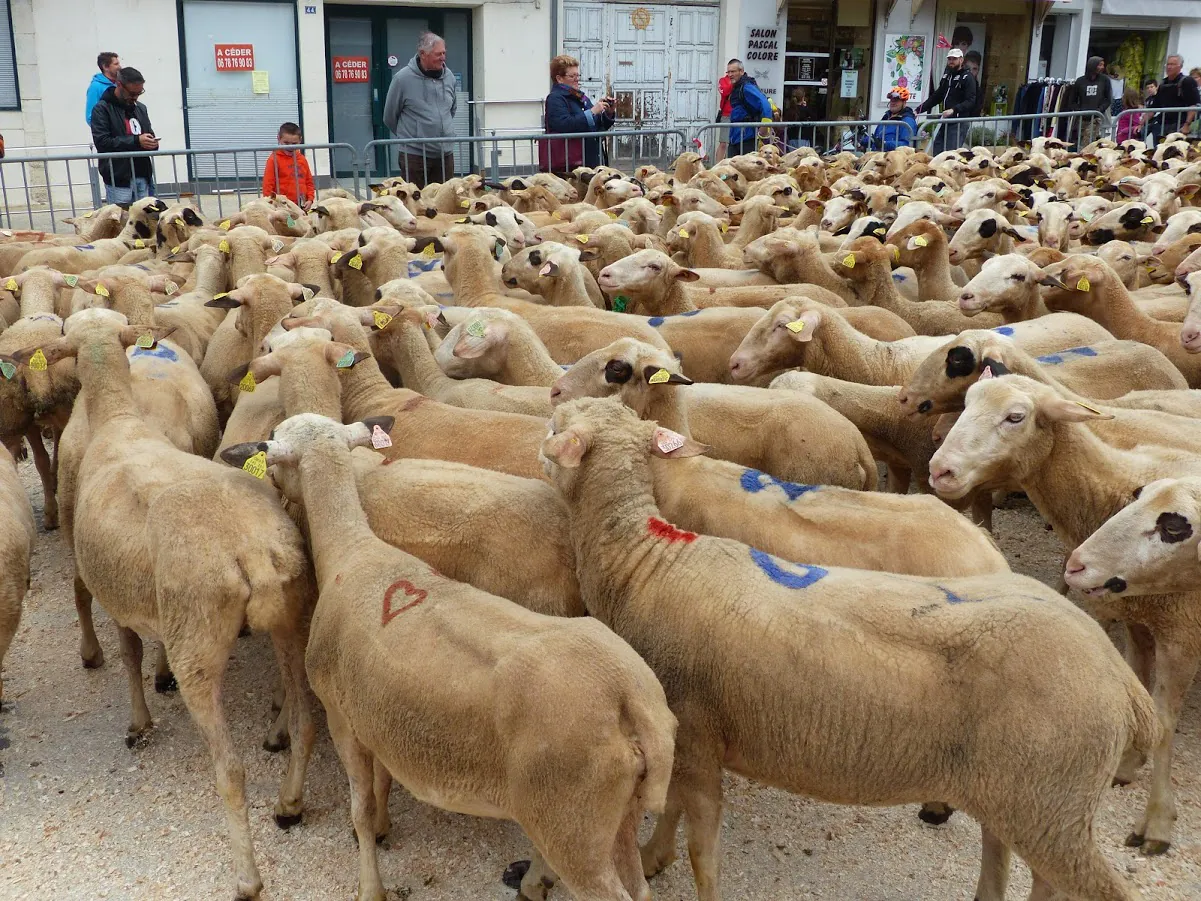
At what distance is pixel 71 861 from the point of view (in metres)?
3.38

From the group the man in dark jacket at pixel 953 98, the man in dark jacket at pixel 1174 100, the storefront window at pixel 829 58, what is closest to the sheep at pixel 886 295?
the man in dark jacket at pixel 953 98

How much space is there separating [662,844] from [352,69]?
17.9m

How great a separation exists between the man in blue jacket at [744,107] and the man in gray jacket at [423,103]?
191 inches

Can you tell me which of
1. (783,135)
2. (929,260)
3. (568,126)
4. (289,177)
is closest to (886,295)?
(929,260)

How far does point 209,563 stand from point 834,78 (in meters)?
23.6

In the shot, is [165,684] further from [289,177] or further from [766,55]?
[766,55]

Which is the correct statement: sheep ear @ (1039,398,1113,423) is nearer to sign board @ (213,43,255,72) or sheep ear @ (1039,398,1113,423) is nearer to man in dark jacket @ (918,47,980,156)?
man in dark jacket @ (918,47,980,156)

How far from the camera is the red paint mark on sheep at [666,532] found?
3.20 m

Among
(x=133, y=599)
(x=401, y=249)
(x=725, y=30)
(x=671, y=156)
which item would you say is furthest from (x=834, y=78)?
(x=133, y=599)

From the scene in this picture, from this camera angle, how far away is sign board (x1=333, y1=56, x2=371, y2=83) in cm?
1873

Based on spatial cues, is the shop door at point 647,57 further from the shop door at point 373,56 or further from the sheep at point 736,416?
the sheep at point 736,416

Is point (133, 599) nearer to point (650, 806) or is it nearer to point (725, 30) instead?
point (650, 806)

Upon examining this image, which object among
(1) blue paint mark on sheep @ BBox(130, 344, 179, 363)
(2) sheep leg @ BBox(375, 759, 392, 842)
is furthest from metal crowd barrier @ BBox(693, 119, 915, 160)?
(2) sheep leg @ BBox(375, 759, 392, 842)

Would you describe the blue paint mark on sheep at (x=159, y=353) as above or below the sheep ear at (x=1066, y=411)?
below
